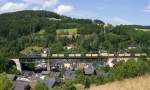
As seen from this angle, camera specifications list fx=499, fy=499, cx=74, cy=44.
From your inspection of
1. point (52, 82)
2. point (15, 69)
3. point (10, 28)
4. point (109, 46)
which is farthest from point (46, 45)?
point (52, 82)

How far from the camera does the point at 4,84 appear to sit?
3912 centimetres

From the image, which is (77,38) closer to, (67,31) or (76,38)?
(76,38)

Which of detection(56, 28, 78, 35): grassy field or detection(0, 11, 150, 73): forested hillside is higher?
detection(56, 28, 78, 35): grassy field


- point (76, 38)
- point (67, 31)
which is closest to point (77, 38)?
point (76, 38)

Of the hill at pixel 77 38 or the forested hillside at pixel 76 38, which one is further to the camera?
the hill at pixel 77 38

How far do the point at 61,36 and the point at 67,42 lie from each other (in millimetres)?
7044

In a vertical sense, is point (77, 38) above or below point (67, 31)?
below

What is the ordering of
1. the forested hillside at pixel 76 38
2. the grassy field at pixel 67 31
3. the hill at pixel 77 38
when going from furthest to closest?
the grassy field at pixel 67 31 < the hill at pixel 77 38 < the forested hillside at pixel 76 38

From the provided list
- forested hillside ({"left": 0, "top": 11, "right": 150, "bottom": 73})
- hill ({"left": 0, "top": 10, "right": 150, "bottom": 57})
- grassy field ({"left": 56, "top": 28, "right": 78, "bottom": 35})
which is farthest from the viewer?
grassy field ({"left": 56, "top": 28, "right": 78, "bottom": 35})

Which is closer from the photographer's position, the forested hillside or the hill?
the forested hillside

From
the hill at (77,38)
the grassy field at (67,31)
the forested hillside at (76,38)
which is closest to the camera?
the forested hillside at (76,38)

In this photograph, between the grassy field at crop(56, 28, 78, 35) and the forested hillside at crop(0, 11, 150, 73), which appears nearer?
the forested hillside at crop(0, 11, 150, 73)

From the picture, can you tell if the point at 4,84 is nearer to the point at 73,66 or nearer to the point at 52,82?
the point at 52,82

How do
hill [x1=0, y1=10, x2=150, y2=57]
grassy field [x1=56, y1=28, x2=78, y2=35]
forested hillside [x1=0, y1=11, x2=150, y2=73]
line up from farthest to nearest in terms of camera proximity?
grassy field [x1=56, y1=28, x2=78, y2=35] → hill [x1=0, y1=10, x2=150, y2=57] → forested hillside [x1=0, y1=11, x2=150, y2=73]
